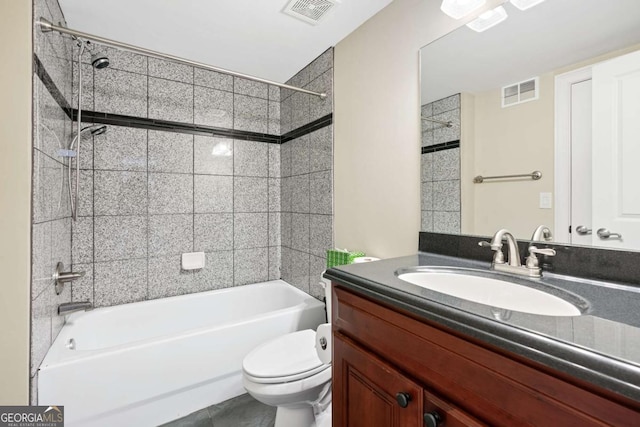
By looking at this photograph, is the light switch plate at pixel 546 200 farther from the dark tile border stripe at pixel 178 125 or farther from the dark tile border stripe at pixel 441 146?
the dark tile border stripe at pixel 178 125

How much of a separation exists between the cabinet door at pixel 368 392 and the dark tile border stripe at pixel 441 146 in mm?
984

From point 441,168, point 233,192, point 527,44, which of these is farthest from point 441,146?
point 233,192

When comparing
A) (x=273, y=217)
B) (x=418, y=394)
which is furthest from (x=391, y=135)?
(x=273, y=217)

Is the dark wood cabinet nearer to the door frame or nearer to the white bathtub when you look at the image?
the door frame

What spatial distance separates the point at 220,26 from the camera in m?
1.91

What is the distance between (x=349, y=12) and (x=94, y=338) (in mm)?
2649

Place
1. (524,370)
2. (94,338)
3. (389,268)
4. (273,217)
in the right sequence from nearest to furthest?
(524,370)
(389,268)
(94,338)
(273,217)

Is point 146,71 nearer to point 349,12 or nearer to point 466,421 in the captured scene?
point 349,12

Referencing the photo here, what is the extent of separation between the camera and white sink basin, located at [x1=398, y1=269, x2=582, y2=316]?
0.82 metres

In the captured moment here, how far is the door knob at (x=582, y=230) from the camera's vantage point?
99 centimetres

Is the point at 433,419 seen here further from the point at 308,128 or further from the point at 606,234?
the point at 308,128

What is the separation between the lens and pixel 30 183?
1.21 meters

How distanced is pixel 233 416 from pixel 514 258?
5.61 feet

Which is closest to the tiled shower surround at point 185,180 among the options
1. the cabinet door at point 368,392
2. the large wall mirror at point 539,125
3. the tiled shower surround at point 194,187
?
the tiled shower surround at point 194,187
